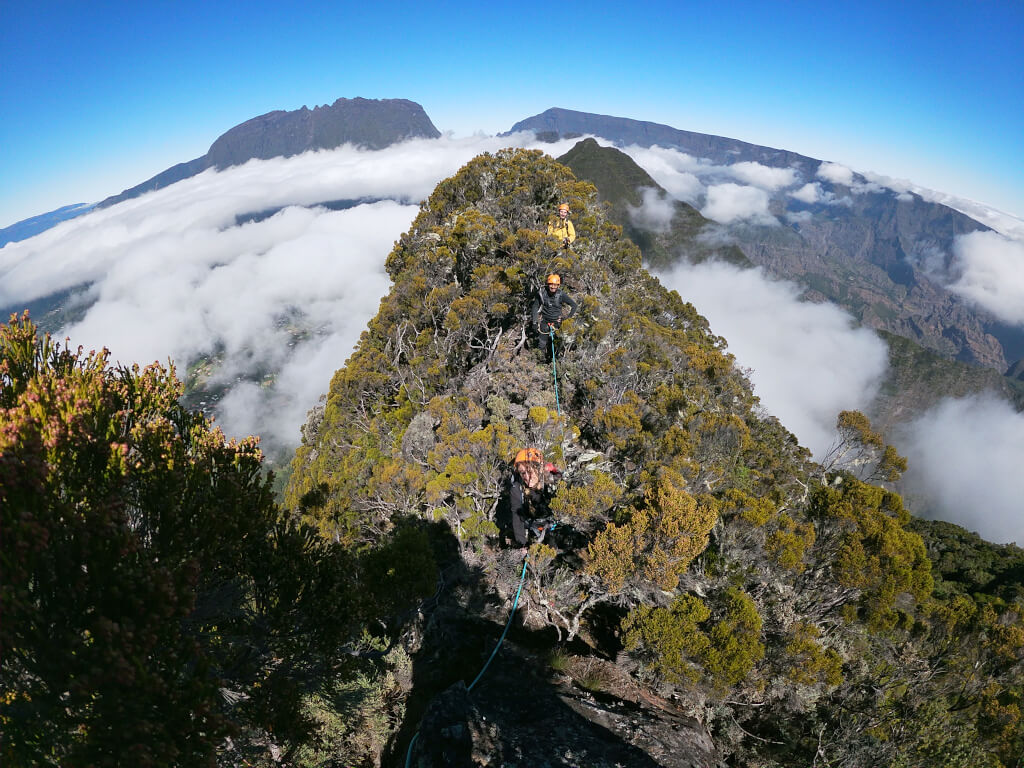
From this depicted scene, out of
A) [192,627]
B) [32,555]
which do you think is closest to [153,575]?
[32,555]

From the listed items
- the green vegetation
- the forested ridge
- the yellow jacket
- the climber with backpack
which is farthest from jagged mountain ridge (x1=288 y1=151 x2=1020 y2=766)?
the yellow jacket

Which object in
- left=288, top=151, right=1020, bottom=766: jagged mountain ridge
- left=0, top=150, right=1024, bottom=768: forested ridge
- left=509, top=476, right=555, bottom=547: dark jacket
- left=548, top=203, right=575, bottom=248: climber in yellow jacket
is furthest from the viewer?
left=548, top=203, right=575, bottom=248: climber in yellow jacket

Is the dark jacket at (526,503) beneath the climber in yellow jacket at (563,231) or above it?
beneath

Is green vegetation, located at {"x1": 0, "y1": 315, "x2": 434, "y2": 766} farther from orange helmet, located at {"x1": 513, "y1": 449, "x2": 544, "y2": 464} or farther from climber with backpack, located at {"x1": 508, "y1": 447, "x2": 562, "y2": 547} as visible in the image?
orange helmet, located at {"x1": 513, "y1": 449, "x2": 544, "y2": 464}

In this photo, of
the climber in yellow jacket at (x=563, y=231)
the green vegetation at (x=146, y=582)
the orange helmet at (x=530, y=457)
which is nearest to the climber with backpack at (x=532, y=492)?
the orange helmet at (x=530, y=457)

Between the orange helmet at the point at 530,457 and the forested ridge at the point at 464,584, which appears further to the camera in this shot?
the orange helmet at the point at 530,457

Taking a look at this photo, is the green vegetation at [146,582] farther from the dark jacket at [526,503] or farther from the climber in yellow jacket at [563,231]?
the climber in yellow jacket at [563,231]
